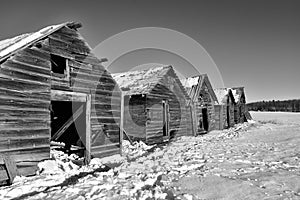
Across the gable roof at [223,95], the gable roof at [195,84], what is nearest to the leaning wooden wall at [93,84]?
the gable roof at [195,84]

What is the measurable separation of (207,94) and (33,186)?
20.8 meters

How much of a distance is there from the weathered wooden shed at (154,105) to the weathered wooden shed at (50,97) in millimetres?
3442

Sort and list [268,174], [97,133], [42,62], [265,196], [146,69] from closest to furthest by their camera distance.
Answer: [265,196], [268,174], [42,62], [97,133], [146,69]

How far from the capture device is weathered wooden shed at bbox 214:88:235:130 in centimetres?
2781

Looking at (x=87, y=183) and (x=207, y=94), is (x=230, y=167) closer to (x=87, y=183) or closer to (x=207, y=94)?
(x=87, y=183)

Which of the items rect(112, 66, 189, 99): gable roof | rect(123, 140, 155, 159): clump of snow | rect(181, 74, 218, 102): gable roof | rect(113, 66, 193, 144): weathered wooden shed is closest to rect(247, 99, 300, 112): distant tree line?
rect(181, 74, 218, 102): gable roof

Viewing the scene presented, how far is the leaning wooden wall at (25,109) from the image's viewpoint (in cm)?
741

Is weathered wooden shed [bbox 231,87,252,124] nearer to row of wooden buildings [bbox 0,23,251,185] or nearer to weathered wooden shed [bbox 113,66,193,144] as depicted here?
weathered wooden shed [bbox 113,66,193,144]

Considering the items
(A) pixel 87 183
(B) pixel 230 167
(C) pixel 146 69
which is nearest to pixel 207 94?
(C) pixel 146 69

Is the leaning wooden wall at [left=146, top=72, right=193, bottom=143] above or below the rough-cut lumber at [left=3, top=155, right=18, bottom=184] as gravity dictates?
above

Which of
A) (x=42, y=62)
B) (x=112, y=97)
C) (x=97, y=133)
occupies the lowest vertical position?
(x=97, y=133)

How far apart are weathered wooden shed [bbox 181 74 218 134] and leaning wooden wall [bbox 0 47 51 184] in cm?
1513

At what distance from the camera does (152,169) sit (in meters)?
8.10

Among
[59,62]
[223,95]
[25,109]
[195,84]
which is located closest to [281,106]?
[223,95]
